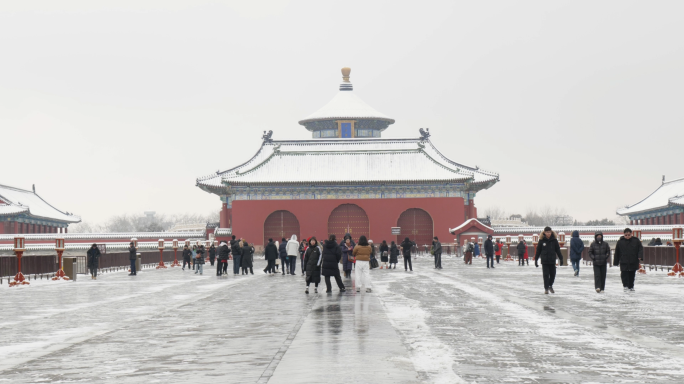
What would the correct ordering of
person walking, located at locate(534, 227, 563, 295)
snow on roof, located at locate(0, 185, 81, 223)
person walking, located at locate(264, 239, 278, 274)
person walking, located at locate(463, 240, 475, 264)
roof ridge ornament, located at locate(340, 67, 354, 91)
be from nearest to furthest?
1. person walking, located at locate(534, 227, 563, 295)
2. person walking, located at locate(264, 239, 278, 274)
3. person walking, located at locate(463, 240, 475, 264)
4. snow on roof, located at locate(0, 185, 81, 223)
5. roof ridge ornament, located at locate(340, 67, 354, 91)

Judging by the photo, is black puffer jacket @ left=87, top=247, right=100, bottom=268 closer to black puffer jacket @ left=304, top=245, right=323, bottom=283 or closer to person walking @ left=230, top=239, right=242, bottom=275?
person walking @ left=230, top=239, right=242, bottom=275

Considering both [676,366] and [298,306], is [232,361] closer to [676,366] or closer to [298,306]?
[676,366]

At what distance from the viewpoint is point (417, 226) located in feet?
201

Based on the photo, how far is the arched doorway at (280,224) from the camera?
6153cm

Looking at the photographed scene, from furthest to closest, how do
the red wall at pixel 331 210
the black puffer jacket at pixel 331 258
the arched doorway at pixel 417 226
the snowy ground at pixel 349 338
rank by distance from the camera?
1. the arched doorway at pixel 417 226
2. the red wall at pixel 331 210
3. the black puffer jacket at pixel 331 258
4. the snowy ground at pixel 349 338

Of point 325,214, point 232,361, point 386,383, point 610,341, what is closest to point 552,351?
point 610,341

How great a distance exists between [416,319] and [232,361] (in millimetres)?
4751

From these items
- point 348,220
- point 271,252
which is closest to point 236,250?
point 271,252

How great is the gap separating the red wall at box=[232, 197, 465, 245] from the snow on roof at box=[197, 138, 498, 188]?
1.76m

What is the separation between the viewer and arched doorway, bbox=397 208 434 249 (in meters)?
61.1

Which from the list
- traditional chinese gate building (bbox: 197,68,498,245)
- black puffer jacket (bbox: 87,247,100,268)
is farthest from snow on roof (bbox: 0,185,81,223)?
black puffer jacket (bbox: 87,247,100,268)

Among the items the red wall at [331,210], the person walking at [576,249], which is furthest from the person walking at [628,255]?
the red wall at [331,210]

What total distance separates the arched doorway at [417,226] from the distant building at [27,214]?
29.5 m

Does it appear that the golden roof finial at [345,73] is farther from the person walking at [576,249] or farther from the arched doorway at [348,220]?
the person walking at [576,249]
